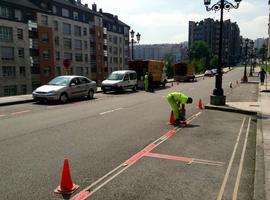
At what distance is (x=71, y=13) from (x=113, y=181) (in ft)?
212

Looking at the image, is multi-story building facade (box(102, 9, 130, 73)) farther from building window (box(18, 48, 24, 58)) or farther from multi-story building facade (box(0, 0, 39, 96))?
building window (box(18, 48, 24, 58))

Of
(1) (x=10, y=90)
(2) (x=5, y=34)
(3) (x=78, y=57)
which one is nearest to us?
(2) (x=5, y=34)

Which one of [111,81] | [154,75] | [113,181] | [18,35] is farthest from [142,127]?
[18,35]

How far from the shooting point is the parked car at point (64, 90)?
17.9 m

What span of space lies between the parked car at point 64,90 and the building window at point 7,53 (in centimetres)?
3335

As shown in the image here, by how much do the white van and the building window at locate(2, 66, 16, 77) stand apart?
2866cm

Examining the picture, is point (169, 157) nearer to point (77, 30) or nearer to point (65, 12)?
point (65, 12)

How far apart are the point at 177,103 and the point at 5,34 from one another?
45.2 m

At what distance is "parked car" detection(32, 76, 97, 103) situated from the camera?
17906 millimetres

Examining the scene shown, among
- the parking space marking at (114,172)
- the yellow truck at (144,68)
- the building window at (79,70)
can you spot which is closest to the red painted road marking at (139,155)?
the parking space marking at (114,172)

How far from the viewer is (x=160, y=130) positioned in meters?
10.6

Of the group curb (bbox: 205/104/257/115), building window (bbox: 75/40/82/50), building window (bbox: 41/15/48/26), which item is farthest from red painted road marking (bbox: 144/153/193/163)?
building window (bbox: 75/40/82/50)

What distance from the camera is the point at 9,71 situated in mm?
50062

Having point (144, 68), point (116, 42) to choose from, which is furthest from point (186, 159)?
point (116, 42)
